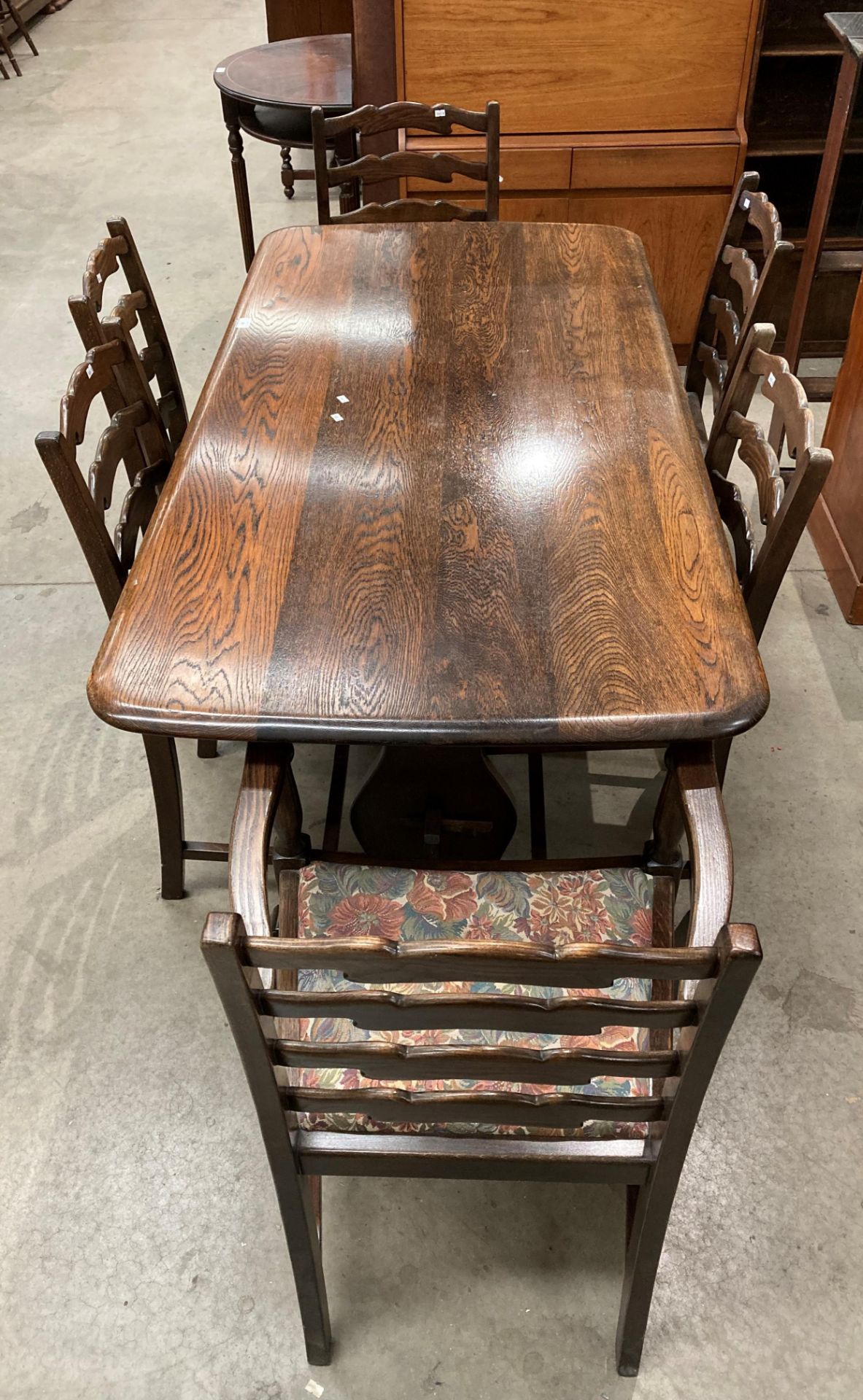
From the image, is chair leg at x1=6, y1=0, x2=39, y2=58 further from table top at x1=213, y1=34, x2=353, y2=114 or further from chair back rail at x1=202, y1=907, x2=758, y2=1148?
chair back rail at x1=202, y1=907, x2=758, y2=1148

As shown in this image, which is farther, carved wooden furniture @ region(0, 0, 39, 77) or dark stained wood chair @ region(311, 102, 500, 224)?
carved wooden furniture @ region(0, 0, 39, 77)

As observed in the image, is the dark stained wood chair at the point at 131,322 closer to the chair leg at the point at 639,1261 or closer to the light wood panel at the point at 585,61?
the chair leg at the point at 639,1261

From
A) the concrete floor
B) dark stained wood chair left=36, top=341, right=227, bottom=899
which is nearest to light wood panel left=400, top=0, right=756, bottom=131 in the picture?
the concrete floor

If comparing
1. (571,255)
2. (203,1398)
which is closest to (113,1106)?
(203,1398)

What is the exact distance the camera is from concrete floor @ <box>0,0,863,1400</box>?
57.2 inches

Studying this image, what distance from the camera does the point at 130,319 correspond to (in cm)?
182

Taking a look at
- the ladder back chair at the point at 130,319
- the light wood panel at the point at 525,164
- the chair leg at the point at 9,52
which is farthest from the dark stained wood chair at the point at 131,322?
the chair leg at the point at 9,52

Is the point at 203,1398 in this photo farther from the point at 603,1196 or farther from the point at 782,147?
the point at 782,147

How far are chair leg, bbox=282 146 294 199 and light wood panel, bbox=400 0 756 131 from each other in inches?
48.1

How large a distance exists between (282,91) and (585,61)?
986mm

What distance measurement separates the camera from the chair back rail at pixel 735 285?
185cm

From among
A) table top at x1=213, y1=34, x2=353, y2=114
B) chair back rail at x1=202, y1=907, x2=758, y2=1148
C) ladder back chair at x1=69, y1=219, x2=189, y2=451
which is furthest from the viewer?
table top at x1=213, y1=34, x2=353, y2=114

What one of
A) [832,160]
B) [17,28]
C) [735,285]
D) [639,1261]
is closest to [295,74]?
[832,160]

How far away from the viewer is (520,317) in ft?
6.31
